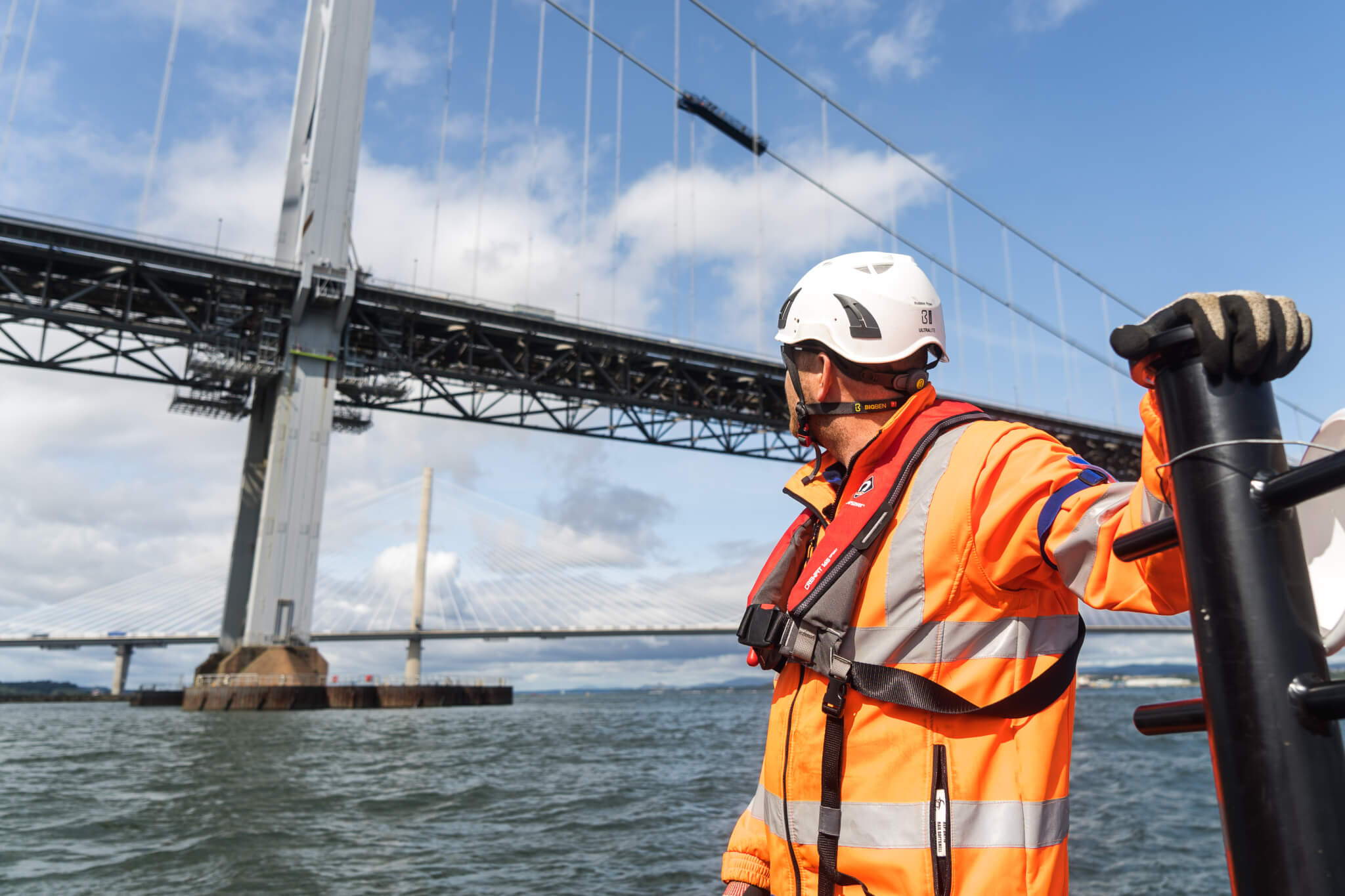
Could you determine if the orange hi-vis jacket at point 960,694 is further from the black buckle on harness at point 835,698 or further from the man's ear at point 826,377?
the man's ear at point 826,377

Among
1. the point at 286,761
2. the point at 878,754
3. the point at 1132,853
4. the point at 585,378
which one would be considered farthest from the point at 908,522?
the point at 585,378

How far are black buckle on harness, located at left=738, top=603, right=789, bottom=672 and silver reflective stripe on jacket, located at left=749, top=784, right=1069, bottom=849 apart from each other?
1.16 feet

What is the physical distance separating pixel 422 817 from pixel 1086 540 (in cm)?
758

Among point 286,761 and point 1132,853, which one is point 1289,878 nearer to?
point 1132,853

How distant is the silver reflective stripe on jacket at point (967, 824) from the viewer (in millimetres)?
1397

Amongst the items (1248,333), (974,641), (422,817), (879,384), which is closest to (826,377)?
(879,384)

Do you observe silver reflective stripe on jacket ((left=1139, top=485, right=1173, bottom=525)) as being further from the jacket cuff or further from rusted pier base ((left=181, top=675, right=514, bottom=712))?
rusted pier base ((left=181, top=675, right=514, bottom=712))

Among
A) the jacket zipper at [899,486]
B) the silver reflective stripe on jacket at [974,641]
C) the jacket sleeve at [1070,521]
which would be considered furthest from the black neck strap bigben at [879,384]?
the silver reflective stripe on jacket at [974,641]

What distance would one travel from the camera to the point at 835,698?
1537mm

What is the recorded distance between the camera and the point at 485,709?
1240 inches

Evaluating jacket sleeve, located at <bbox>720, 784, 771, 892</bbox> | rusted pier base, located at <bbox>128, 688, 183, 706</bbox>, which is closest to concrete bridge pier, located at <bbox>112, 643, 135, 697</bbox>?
rusted pier base, located at <bbox>128, 688, 183, 706</bbox>

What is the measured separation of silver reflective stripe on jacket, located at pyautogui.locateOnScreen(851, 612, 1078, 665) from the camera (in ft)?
4.89

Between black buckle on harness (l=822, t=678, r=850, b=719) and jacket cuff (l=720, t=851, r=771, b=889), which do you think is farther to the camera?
jacket cuff (l=720, t=851, r=771, b=889)

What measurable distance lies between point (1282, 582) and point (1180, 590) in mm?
242
